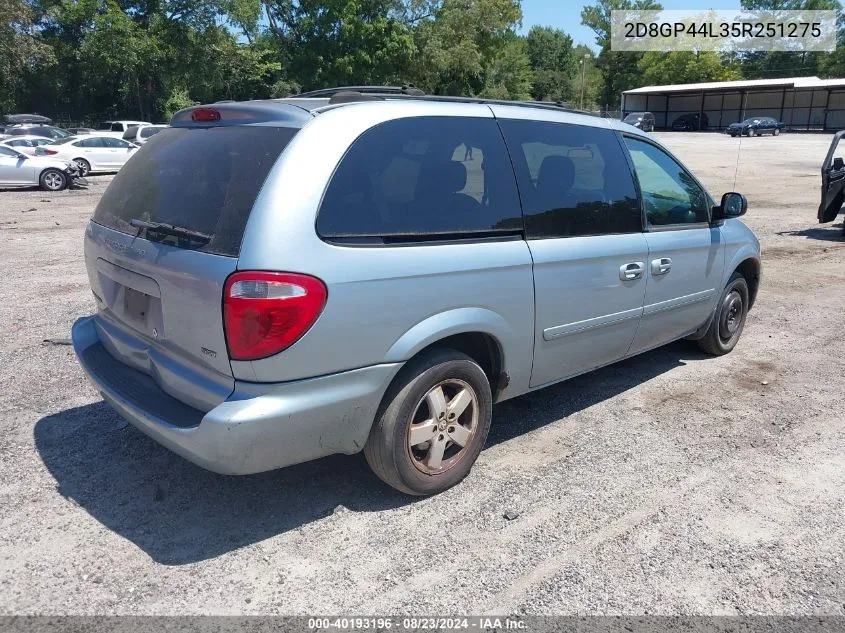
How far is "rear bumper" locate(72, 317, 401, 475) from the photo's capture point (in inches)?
115

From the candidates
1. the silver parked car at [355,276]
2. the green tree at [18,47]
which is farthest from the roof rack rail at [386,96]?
the green tree at [18,47]

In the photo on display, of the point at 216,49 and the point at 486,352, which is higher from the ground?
the point at 216,49

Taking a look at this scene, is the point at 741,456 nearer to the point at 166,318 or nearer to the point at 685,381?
the point at 685,381

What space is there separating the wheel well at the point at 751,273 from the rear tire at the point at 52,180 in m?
20.0

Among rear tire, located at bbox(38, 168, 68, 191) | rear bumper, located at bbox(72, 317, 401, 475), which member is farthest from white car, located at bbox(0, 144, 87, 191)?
rear bumper, located at bbox(72, 317, 401, 475)

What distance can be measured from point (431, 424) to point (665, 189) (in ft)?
8.61

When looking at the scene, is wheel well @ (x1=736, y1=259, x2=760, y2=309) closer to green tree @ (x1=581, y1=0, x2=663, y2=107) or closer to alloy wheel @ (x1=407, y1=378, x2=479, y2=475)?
alloy wheel @ (x1=407, y1=378, x2=479, y2=475)

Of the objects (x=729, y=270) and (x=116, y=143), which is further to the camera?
(x=116, y=143)

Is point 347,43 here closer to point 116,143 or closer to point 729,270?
point 116,143

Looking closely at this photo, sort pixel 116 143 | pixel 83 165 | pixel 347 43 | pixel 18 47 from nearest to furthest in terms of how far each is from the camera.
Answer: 1. pixel 83 165
2. pixel 116 143
3. pixel 18 47
4. pixel 347 43

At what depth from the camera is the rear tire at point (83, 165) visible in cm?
2158

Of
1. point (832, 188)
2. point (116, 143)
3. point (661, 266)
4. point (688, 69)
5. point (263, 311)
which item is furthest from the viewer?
point (688, 69)

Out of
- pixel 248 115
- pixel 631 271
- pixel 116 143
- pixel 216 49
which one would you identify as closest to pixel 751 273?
pixel 631 271

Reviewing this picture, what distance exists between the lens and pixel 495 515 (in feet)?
11.5
